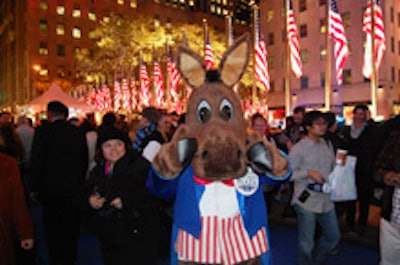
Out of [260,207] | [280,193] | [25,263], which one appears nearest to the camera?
[260,207]

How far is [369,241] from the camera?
6.29 m

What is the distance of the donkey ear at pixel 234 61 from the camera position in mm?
2777

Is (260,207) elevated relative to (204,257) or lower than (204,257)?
elevated

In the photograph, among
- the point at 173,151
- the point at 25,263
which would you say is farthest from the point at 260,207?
the point at 25,263

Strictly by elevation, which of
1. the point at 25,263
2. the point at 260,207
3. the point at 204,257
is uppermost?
the point at 260,207

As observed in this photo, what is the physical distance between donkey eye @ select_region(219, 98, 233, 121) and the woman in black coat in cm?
136

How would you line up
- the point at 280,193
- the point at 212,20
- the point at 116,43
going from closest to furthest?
the point at 280,193 < the point at 116,43 < the point at 212,20

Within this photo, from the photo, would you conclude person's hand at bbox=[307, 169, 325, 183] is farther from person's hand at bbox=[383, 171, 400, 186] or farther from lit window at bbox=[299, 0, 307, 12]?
lit window at bbox=[299, 0, 307, 12]

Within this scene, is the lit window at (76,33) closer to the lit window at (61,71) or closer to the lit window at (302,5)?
the lit window at (61,71)

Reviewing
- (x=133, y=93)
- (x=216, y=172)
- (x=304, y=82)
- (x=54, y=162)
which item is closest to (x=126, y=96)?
(x=133, y=93)

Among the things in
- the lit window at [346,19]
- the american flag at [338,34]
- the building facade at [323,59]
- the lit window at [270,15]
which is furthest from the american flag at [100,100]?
the american flag at [338,34]

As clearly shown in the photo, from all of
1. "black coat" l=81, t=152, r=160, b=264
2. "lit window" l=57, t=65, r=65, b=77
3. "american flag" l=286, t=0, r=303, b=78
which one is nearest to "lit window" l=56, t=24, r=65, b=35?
"lit window" l=57, t=65, r=65, b=77

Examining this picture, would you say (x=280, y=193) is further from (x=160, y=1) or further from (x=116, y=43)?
(x=160, y=1)

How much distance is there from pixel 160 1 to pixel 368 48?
50216 millimetres
